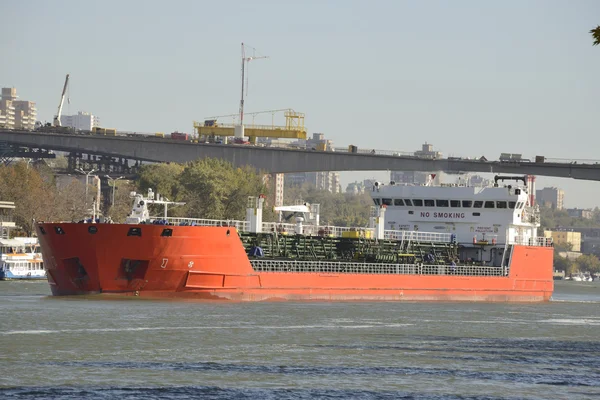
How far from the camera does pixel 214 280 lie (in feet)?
196

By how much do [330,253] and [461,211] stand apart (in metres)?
12.9

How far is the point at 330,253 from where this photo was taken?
232 feet

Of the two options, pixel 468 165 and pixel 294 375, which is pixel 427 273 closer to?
pixel 294 375

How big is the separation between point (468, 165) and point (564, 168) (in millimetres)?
10117

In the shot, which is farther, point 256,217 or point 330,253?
point 330,253

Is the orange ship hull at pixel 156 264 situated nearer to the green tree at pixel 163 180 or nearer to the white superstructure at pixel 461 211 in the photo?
the white superstructure at pixel 461 211

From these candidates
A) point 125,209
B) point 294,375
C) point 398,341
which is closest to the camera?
point 294,375

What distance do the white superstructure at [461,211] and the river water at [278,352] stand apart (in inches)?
749

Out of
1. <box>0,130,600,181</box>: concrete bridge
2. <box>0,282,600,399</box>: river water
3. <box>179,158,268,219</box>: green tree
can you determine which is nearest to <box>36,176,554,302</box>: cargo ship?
<box>0,282,600,399</box>: river water

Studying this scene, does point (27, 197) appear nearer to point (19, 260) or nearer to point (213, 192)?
point (19, 260)

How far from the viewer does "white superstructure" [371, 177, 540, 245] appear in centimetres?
7938

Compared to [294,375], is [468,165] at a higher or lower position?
higher

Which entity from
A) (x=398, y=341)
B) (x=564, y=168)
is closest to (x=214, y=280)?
(x=398, y=341)

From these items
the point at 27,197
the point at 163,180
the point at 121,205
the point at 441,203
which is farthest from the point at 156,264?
the point at 121,205
